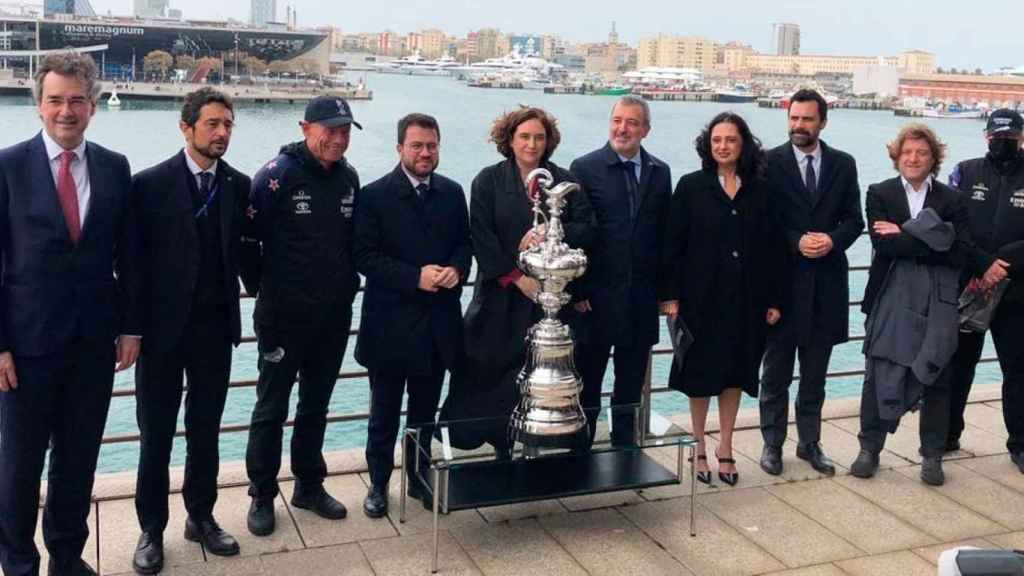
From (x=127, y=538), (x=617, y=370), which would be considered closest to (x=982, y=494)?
(x=617, y=370)

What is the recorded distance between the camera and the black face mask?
210 inches

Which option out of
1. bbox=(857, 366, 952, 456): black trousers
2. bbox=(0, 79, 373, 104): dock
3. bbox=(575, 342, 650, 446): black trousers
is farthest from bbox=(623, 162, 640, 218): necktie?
bbox=(0, 79, 373, 104): dock

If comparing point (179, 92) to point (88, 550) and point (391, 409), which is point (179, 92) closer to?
point (391, 409)

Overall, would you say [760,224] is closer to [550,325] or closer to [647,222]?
[647,222]

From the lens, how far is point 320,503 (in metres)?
4.62

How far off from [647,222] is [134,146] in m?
39.4

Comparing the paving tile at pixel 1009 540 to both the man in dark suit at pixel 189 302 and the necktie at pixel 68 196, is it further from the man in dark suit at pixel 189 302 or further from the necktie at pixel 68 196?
the necktie at pixel 68 196

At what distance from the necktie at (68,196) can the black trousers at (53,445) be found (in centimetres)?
38

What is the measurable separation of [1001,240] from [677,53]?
16835 cm

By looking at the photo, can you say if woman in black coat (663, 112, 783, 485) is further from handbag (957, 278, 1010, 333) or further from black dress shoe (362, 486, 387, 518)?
black dress shoe (362, 486, 387, 518)

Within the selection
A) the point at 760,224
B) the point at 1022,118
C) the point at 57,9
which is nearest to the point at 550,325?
the point at 760,224

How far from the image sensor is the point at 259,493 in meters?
4.45

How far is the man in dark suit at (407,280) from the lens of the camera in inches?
173

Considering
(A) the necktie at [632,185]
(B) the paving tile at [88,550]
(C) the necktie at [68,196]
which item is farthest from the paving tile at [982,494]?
(C) the necktie at [68,196]
